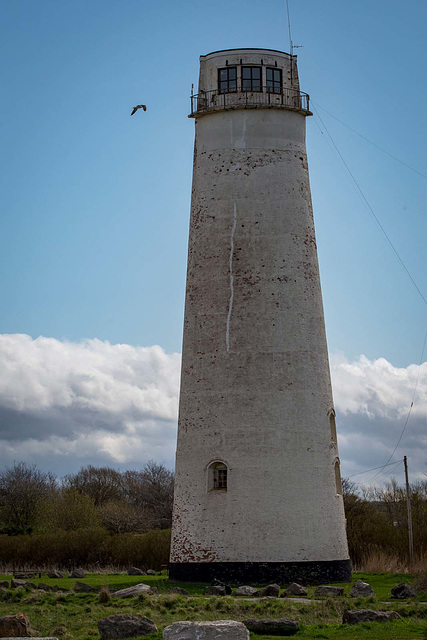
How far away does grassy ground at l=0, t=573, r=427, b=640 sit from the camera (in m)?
14.3

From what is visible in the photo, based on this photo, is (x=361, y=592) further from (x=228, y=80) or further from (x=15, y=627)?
(x=228, y=80)

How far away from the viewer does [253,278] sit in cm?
2475

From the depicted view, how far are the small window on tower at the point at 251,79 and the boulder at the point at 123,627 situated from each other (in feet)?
56.0

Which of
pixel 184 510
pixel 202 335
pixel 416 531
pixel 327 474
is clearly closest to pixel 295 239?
pixel 202 335

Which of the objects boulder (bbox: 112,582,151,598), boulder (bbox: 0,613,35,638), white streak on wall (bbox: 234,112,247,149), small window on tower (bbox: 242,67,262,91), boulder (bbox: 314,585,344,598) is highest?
small window on tower (bbox: 242,67,262,91)

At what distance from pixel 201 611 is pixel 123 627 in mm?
2625

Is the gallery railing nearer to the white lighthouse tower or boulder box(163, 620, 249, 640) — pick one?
the white lighthouse tower

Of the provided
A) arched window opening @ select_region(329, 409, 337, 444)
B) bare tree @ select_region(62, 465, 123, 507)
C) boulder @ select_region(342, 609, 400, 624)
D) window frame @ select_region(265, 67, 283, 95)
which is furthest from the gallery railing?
bare tree @ select_region(62, 465, 123, 507)

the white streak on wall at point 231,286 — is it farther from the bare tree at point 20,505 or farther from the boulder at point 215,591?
the bare tree at point 20,505

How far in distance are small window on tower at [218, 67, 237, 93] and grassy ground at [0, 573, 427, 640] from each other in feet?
49.7

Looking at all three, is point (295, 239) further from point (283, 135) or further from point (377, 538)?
point (377, 538)

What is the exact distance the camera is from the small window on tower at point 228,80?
26.5 meters

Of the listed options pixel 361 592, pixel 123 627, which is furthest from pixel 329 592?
pixel 123 627

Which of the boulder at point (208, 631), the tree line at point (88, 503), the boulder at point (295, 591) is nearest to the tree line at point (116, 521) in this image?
the tree line at point (88, 503)
